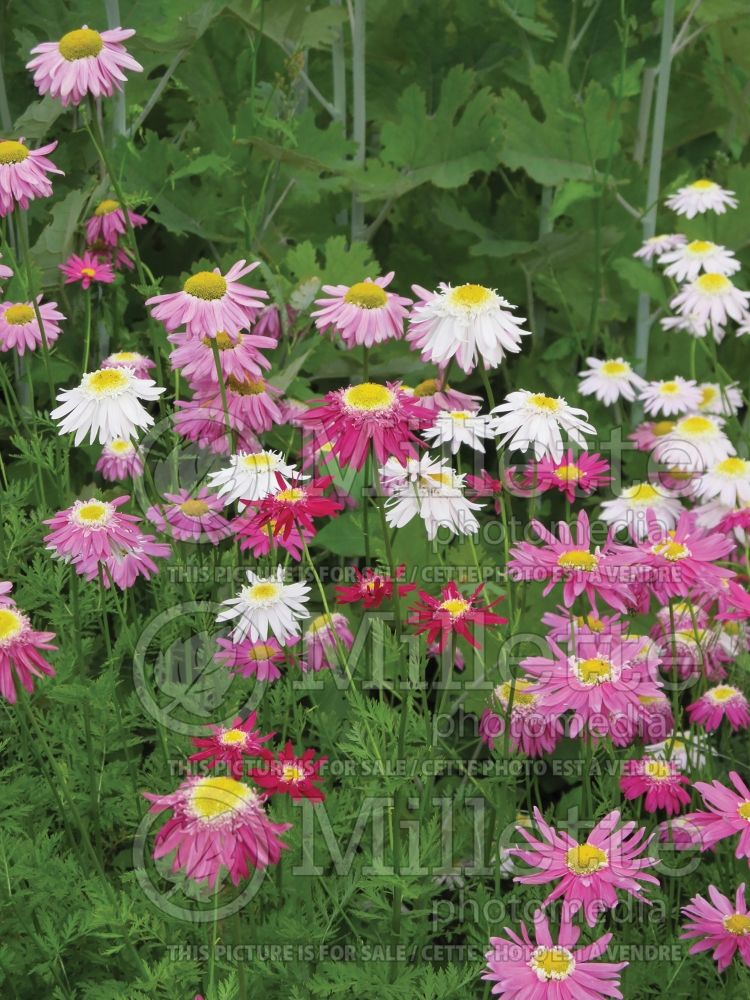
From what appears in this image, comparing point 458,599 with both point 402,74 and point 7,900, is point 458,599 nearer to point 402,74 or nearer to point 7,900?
point 7,900

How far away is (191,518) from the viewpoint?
145cm

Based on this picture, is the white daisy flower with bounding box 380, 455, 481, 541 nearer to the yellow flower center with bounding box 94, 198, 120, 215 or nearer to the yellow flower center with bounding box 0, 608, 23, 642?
the yellow flower center with bounding box 0, 608, 23, 642

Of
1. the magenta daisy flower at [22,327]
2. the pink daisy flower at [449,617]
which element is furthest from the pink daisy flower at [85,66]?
the pink daisy flower at [449,617]

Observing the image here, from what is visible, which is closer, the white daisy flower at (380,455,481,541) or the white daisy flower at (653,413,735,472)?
the white daisy flower at (380,455,481,541)

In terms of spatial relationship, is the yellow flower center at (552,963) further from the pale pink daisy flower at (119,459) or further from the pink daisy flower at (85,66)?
the pink daisy flower at (85,66)

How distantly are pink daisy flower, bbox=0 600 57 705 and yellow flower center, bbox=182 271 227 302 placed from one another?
1.20 ft

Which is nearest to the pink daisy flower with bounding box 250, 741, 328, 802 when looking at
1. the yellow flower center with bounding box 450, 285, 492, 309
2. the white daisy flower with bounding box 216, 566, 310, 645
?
the white daisy flower with bounding box 216, 566, 310, 645

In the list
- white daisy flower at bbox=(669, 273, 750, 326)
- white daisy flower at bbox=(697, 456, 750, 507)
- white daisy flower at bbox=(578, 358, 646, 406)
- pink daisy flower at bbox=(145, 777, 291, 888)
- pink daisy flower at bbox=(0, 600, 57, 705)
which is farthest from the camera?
white daisy flower at bbox=(578, 358, 646, 406)

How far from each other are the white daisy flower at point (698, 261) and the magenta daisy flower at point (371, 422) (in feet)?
4.25

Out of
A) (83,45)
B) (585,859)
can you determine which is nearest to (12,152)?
(83,45)

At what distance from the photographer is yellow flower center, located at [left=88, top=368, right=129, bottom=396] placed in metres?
1.25

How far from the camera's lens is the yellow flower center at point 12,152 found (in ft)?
4.67

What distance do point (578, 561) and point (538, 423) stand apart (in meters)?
0.15

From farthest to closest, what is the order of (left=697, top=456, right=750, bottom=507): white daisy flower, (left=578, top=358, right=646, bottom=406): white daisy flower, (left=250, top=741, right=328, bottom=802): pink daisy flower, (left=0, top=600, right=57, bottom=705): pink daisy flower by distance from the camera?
(left=578, top=358, right=646, bottom=406): white daisy flower, (left=697, top=456, right=750, bottom=507): white daisy flower, (left=0, top=600, right=57, bottom=705): pink daisy flower, (left=250, top=741, right=328, bottom=802): pink daisy flower
